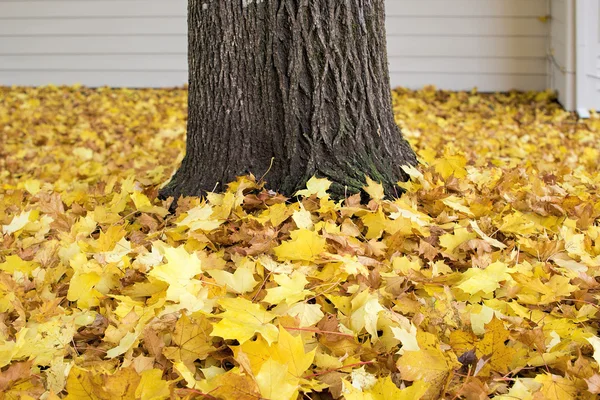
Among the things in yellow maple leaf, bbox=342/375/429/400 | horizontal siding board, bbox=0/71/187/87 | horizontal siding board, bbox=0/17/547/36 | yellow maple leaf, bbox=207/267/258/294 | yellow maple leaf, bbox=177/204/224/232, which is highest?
horizontal siding board, bbox=0/17/547/36

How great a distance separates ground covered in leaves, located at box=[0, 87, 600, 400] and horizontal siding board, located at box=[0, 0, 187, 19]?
15.8ft

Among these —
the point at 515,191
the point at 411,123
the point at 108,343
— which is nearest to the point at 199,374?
the point at 108,343

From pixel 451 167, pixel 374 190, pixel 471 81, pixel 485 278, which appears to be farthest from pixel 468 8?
pixel 485 278

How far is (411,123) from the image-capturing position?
5.55 metres

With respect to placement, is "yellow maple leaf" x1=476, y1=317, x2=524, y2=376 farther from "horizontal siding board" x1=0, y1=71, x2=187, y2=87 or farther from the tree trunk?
"horizontal siding board" x1=0, y1=71, x2=187, y2=87

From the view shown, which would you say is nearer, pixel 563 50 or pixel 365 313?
pixel 365 313

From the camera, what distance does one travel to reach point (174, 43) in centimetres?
753

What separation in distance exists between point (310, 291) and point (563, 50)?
5294mm

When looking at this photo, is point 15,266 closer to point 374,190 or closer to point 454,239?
point 374,190

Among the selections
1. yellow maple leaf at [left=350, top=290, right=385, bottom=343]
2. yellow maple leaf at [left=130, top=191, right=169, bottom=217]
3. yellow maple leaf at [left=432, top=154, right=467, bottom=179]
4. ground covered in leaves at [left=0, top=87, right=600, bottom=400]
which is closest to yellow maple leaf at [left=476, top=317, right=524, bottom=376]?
ground covered in leaves at [left=0, top=87, right=600, bottom=400]

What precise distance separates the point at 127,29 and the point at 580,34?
4819mm

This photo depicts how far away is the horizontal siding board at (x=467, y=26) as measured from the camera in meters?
6.87

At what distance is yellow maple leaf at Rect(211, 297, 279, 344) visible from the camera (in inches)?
60.3

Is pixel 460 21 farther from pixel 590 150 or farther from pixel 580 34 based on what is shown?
pixel 590 150
